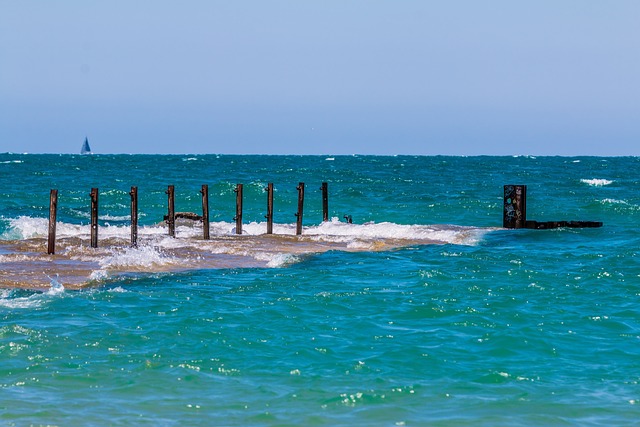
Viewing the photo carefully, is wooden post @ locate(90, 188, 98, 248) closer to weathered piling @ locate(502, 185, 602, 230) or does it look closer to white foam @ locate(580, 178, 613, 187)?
weathered piling @ locate(502, 185, 602, 230)

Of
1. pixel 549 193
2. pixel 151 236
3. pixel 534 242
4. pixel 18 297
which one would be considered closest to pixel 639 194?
pixel 549 193

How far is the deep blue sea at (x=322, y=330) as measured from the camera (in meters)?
9.96

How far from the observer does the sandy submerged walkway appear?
18297 mm

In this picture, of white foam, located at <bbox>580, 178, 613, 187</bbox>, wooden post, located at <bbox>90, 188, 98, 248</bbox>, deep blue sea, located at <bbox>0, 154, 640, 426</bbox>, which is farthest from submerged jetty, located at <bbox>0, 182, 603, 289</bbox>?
white foam, located at <bbox>580, 178, 613, 187</bbox>

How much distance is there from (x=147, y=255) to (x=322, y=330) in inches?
320

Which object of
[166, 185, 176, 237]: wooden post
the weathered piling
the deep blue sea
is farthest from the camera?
the weathered piling

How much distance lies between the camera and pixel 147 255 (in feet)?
68.5

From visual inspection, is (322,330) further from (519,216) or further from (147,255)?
(519,216)

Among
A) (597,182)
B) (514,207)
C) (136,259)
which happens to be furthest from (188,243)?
(597,182)

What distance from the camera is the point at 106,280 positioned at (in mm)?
17844

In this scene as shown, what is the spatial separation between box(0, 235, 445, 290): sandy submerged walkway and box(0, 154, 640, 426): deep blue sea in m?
0.08

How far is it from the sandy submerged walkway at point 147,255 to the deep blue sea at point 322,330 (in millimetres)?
80

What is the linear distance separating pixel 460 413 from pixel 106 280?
9.84 m

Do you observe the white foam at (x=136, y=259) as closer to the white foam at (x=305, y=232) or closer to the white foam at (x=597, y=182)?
the white foam at (x=305, y=232)
